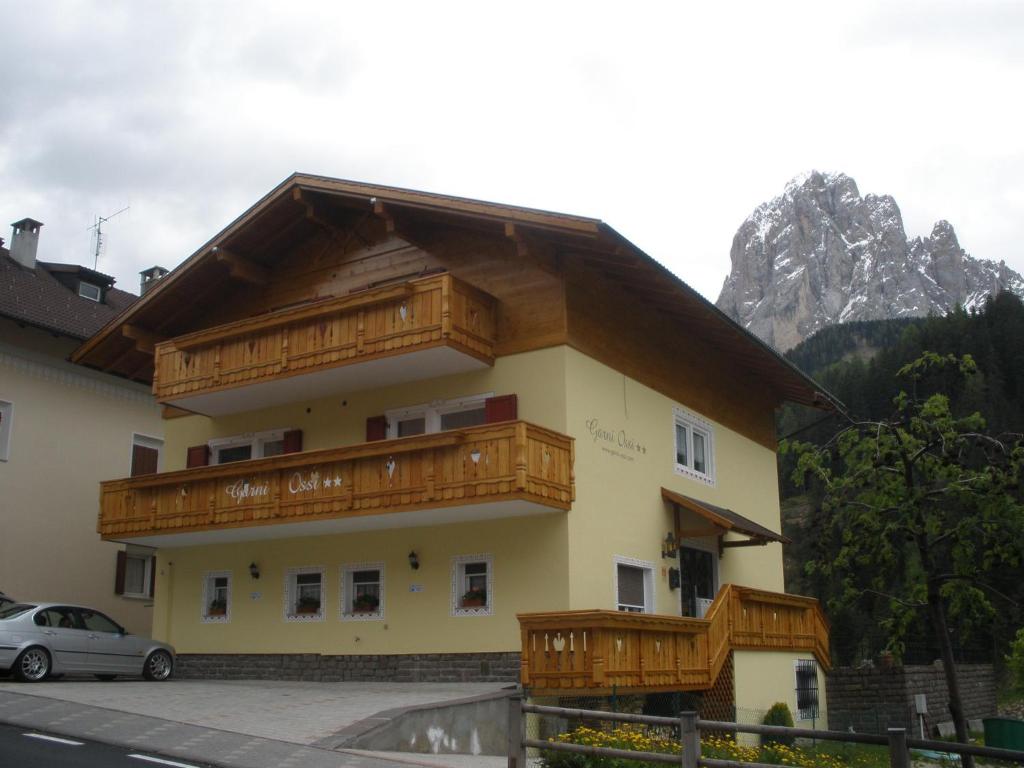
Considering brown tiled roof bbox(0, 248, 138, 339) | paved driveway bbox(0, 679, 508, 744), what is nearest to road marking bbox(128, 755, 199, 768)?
paved driveway bbox(0, 679, 508, 744)

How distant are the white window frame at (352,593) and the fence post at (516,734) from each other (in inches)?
384

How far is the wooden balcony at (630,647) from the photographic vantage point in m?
15.6

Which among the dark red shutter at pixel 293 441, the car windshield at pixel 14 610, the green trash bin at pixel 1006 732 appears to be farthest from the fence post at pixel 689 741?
the dark red shutter at pixel 293 441

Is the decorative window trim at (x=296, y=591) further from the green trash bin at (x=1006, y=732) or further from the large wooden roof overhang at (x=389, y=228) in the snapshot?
the green trash bin at (x=1006, y=732)

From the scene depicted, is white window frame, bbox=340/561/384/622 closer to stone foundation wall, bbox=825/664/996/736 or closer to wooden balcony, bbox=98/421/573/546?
wooden balcony, bbox=98/421/573/546

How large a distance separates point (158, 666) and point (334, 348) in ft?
23.1

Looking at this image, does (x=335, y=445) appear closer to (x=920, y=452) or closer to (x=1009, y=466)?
(x=920, y=452)

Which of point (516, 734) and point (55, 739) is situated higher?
point (516, 734)

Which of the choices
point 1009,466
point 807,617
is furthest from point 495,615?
point 1009,466

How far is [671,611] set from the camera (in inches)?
849

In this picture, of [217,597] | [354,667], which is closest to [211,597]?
[217,597]

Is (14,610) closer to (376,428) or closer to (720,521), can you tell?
(376,428)

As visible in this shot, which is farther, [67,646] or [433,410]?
[433,410]

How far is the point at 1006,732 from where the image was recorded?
69.9ft
